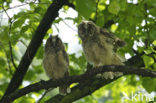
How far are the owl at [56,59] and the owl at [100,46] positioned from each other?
515mm

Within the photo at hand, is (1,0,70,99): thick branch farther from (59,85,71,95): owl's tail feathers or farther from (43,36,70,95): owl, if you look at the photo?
(59,85,71,95): owl's tail feathers

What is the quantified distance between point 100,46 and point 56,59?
Result: 85cm

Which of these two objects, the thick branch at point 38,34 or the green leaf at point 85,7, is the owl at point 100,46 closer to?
the thick branch at point 38,34

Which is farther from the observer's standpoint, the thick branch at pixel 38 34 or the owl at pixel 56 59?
the owl at pixel 56 59

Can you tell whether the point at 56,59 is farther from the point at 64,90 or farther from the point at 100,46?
the point at 100,46

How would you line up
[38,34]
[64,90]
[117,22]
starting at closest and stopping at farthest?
[117,22], [38,34], [64,90]

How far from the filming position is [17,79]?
12.6 ft

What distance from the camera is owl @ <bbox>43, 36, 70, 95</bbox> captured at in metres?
4.02

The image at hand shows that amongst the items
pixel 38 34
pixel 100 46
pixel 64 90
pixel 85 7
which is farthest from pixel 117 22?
pixel 85 7

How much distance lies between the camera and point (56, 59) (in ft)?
13.2

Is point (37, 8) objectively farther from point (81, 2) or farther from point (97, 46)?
point (81, 2)

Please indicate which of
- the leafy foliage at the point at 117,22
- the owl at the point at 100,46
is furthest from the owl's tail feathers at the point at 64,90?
the owl at the point at 100,46

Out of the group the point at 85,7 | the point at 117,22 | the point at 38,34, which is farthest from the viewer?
the point at 38,34

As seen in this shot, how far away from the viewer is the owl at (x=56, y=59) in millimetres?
4023
